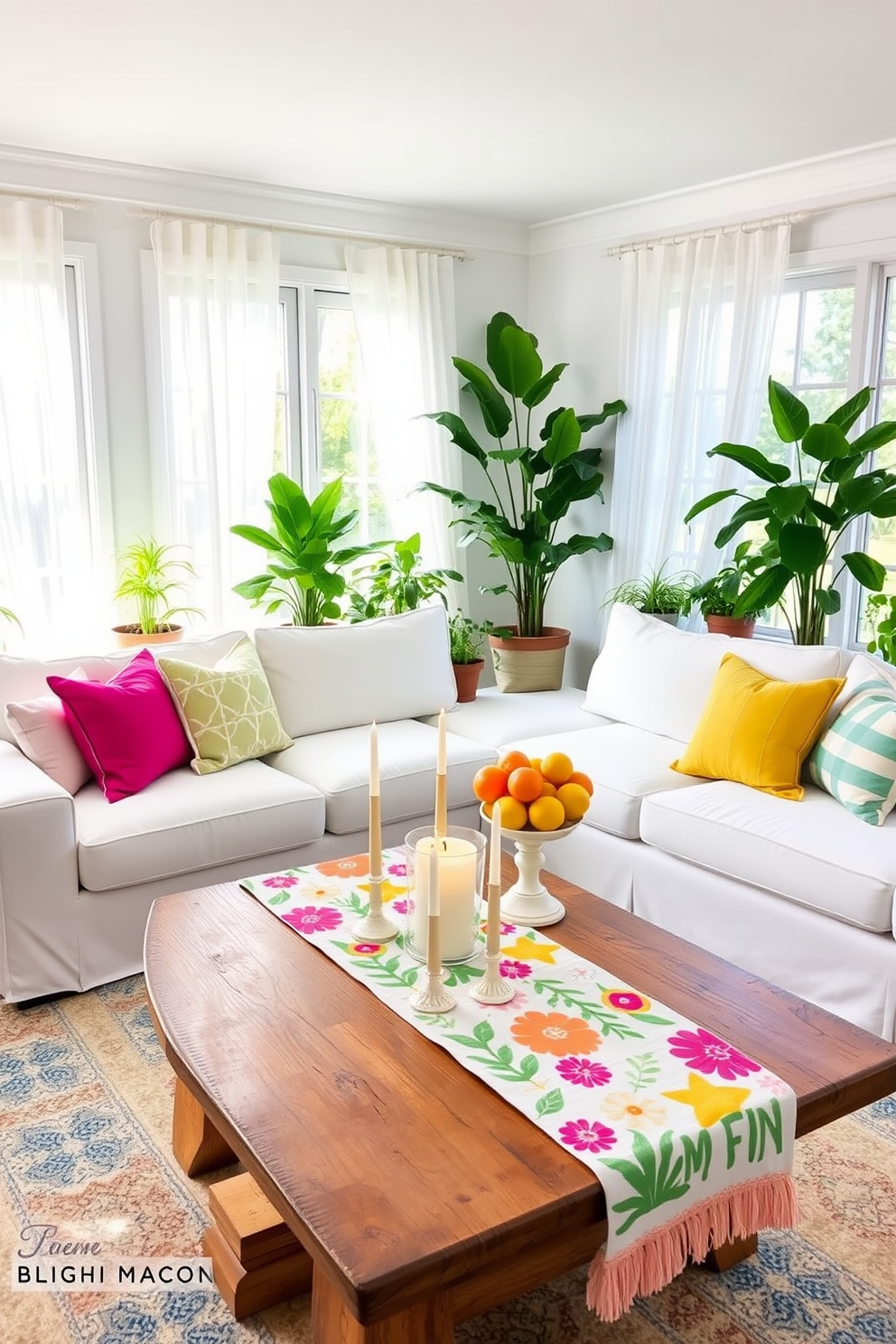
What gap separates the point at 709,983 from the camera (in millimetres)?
2076

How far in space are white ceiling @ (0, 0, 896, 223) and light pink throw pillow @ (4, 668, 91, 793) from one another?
1858mm

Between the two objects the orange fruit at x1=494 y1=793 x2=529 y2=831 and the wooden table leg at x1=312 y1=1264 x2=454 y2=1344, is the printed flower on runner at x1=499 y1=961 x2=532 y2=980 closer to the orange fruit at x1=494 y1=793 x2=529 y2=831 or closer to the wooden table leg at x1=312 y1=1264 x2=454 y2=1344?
the orange fruit at x1=494 y1=793 x2=529 y2=831

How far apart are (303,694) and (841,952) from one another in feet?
6.57

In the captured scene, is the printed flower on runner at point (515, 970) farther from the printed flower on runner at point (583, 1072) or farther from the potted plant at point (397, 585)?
the potted plant at point (397, 585)

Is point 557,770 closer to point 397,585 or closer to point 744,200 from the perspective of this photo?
point 397,585

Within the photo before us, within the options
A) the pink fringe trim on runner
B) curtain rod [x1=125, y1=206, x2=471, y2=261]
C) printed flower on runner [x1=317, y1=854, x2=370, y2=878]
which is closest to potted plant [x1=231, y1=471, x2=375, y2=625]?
curtain rod [x1=125, y1=206, x2=471, y2=261]

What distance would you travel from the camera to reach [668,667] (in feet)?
12.8

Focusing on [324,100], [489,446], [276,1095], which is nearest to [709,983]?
[276,1095]

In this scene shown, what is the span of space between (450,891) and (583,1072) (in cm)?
42

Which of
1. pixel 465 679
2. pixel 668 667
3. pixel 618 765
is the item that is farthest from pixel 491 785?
pixel 465 679

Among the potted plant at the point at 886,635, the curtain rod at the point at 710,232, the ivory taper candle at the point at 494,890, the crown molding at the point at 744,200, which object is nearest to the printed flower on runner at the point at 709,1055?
the ivory taper candle at the point at 494,890

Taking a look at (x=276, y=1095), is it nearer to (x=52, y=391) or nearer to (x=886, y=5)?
(x=886, y=5)

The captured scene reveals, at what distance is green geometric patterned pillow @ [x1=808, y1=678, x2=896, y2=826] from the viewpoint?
2.96 m

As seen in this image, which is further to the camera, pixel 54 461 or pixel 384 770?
pixel 54 461
